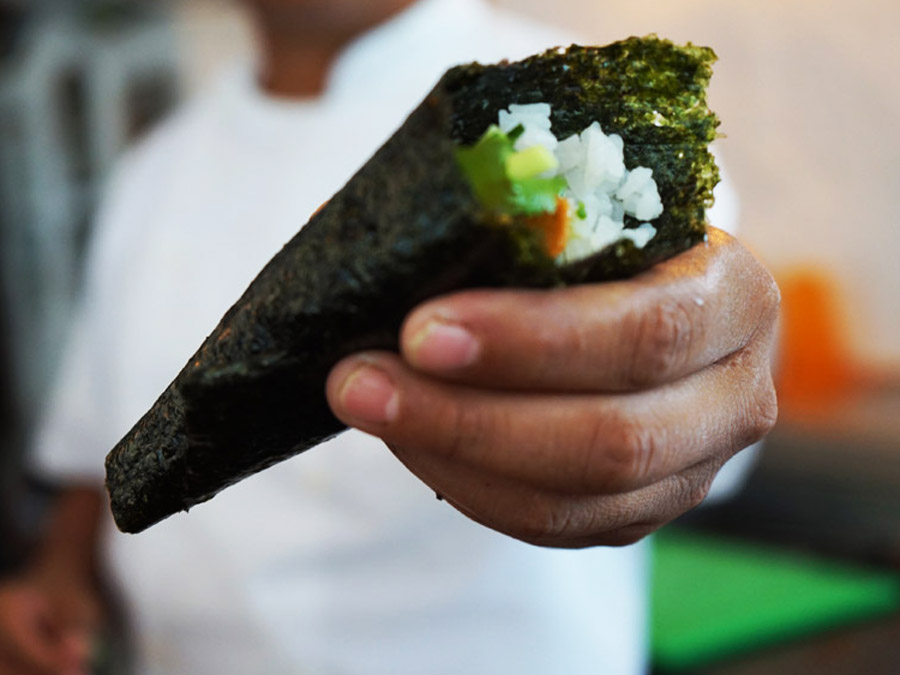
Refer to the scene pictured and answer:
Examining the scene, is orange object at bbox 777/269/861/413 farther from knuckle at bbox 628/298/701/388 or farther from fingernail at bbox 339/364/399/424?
fingernail at bbox 339/364/399/424

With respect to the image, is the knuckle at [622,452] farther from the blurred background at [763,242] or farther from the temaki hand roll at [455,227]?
the blurred background at [763,242]

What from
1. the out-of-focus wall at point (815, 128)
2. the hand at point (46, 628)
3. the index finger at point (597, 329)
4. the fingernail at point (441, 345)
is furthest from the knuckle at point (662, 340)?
the out-of-focus wall at point (815, 128)

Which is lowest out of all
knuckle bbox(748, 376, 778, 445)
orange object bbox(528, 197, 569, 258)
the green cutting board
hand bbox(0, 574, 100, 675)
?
hand bbox(0, 574, 100, 675)

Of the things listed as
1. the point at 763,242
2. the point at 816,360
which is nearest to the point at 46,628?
the point at 816,360

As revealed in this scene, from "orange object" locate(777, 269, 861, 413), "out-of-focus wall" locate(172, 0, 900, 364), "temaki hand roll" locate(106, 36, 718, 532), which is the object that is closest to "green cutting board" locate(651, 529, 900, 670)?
"orange object" locate(777, 269, 861, 413)

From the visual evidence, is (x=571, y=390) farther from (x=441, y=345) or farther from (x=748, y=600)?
(x=748, y=600)
